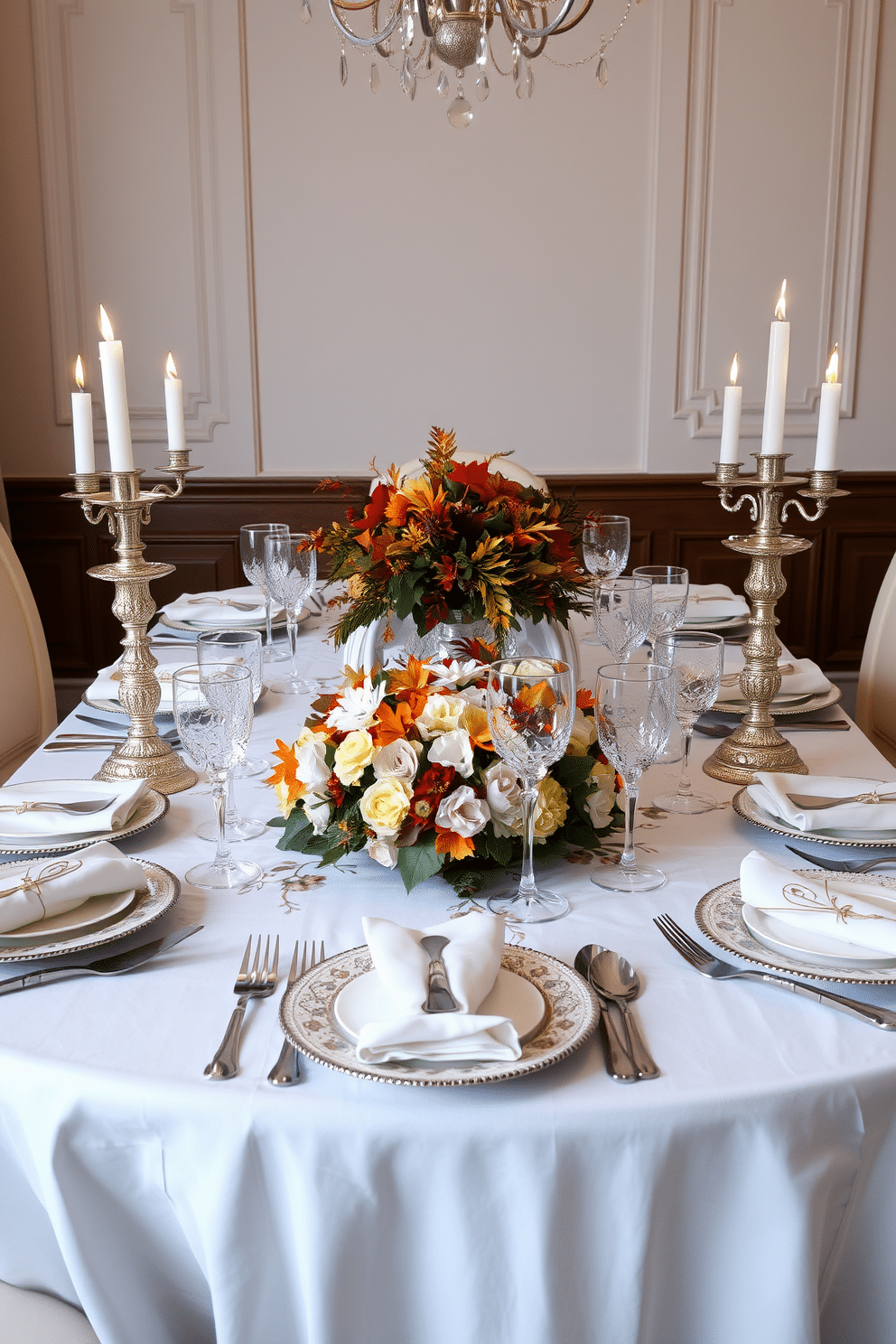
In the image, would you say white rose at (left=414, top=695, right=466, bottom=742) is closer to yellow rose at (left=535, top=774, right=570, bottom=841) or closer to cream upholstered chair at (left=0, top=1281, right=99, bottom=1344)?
yellow rose at (left=535, top=774, right=570, bottom=841)

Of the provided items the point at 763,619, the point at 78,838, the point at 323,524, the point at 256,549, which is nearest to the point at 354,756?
the point at 78,838

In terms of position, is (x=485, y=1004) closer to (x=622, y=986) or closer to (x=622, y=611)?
(x=622, y=986)

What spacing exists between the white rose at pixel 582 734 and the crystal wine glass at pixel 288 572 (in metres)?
0.61

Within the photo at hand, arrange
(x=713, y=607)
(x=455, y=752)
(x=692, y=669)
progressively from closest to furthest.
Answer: (x=455, y=752) → (x=692, y=669) → (x=713, y=607)

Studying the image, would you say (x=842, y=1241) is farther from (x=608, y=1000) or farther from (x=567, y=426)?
(x=567, y=426)

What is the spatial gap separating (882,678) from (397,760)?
53.8 inches

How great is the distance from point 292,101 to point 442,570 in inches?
112

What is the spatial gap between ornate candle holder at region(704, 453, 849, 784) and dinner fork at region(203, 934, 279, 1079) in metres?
0.71

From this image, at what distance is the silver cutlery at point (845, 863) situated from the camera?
1.13m

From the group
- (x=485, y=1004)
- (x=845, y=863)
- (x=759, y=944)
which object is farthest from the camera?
(x=845, y=863)

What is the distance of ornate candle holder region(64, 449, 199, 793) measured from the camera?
1397mm

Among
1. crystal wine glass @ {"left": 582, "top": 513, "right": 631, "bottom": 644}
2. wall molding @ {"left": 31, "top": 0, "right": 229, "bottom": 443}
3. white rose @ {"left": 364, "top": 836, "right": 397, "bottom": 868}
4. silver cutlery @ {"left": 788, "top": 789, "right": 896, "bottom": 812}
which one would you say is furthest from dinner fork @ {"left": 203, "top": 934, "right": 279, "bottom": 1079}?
wall molding @ {"left": 31, "top": 0, "right": 229, "bottom": 443}

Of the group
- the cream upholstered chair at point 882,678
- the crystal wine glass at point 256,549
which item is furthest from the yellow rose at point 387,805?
the cream upholstered chair at point 882,678

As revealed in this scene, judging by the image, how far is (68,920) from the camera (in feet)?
3.24
